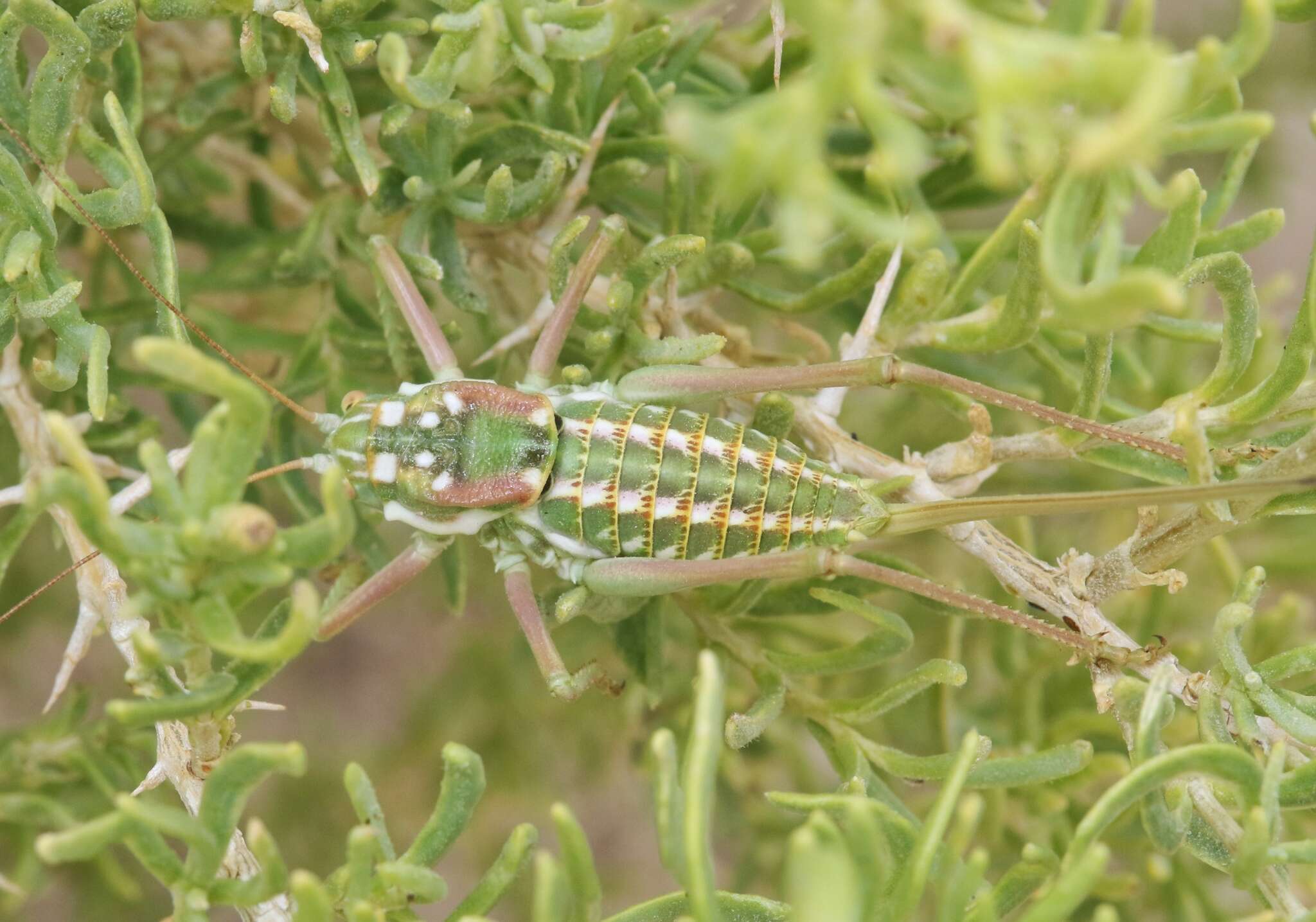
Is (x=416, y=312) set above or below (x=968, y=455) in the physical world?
above

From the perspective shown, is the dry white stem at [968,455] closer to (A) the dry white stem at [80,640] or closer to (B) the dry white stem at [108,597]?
(B) the dry white stem at [108,597]

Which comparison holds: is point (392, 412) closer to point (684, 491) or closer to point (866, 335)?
point (684, 491)

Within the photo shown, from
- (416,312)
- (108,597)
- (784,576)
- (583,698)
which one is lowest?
(583,698)

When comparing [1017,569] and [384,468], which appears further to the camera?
[384,468]

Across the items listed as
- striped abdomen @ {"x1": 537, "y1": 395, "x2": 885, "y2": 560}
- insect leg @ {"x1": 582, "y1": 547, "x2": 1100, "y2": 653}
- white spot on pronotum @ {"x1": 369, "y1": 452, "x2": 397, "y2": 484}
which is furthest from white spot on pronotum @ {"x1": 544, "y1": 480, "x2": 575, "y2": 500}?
white spot on pronotum @ {"x1": 369, "y1": 452, "x2": 397, "y2": 484}

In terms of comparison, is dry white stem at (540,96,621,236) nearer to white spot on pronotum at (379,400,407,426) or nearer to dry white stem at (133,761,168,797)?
white spot on pronotum at (379,400,407,426)

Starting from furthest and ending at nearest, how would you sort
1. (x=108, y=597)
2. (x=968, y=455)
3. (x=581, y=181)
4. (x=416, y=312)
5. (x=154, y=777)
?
1. (x=416, y=312)
2. (x=581, y=181)
3. (x=968, y=455)
4. (x=108, y=597)
5. (x=154, y=777)

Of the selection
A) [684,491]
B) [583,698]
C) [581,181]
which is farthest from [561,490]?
[583,698]

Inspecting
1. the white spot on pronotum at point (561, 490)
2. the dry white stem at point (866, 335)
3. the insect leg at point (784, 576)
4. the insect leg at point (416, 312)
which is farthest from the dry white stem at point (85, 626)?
the dry white stem at point (866, 335)
